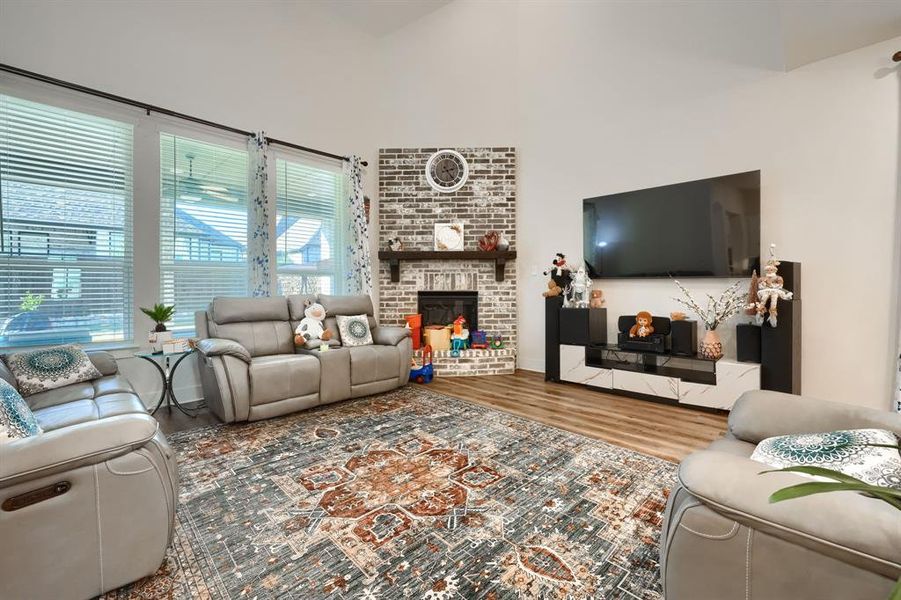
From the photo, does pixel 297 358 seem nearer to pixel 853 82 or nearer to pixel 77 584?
pixel 77 584

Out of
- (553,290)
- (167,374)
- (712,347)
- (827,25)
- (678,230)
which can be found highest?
(827,25)

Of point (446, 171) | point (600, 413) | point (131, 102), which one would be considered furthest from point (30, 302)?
point (600, 413)

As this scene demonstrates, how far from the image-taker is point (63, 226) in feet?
9.86

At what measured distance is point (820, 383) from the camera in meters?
3.11

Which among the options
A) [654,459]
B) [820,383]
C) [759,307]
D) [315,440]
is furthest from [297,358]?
[820,383]

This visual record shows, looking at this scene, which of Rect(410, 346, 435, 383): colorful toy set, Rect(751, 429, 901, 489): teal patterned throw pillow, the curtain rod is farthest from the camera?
Rect(410, 346, 435, 383): colorful toy set

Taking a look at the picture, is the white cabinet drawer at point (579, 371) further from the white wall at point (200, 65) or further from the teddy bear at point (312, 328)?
the white wall at point (200, 65)

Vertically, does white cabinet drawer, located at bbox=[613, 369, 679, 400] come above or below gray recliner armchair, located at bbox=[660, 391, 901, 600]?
below

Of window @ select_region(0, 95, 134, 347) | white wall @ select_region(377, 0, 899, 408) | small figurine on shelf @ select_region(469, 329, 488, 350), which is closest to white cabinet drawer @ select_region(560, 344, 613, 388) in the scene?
white wall @ select_region(377, 0, 899, 408)

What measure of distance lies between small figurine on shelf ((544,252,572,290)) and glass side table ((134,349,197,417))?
3.63 metres

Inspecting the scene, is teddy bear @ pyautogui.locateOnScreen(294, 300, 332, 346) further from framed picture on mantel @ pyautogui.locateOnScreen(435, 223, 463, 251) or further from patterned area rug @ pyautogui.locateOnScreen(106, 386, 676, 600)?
framed picture on mantel @ pyautogui.locateOnScreen(435, 223, 463, 251)

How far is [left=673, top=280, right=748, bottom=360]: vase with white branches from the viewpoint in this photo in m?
3.39

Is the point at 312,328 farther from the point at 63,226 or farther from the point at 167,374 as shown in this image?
the point at 63,226

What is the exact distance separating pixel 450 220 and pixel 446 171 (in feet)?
2.10
